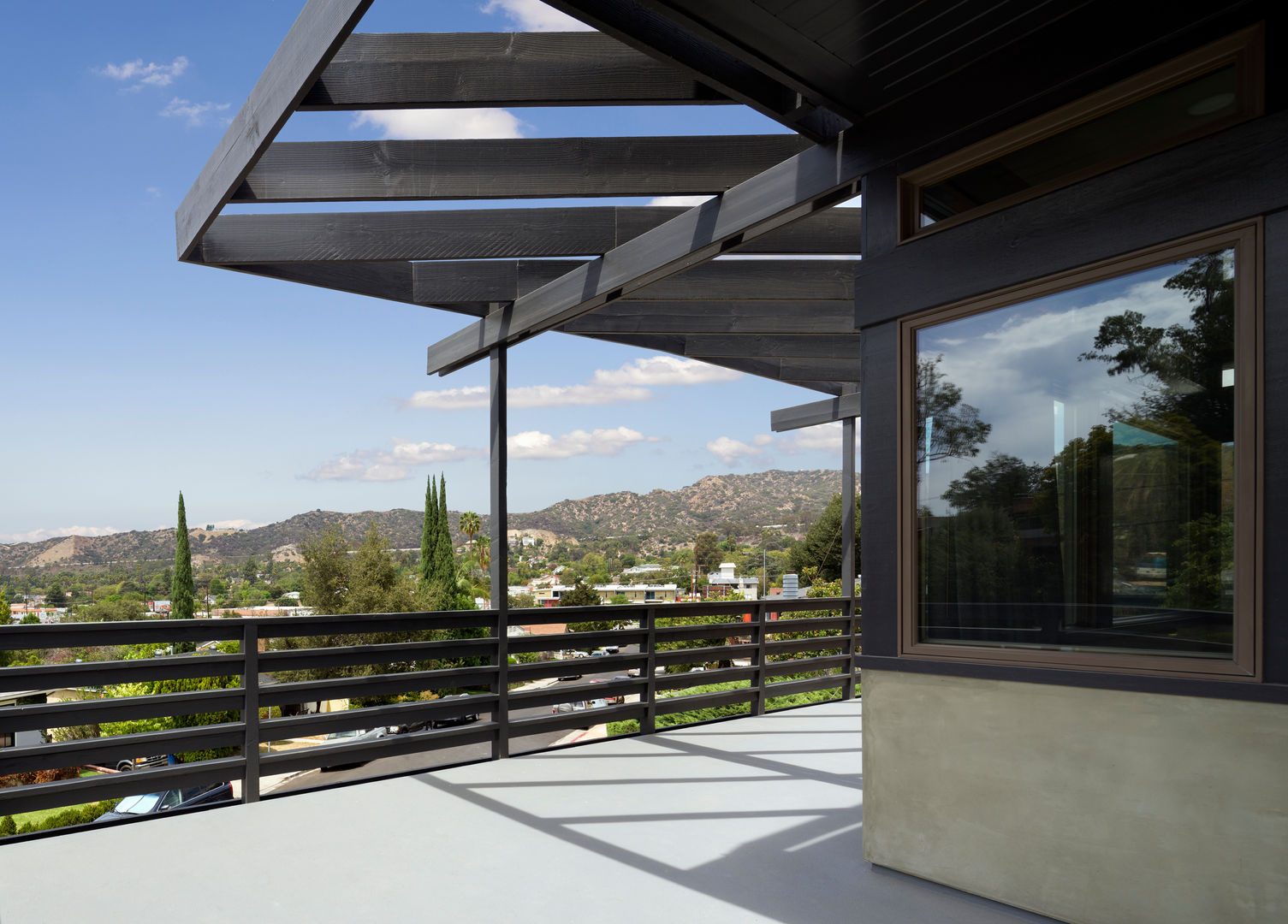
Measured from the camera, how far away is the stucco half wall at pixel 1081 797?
213cm

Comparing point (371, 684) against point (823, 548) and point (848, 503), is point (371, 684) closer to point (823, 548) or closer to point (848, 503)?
point (848, 503)

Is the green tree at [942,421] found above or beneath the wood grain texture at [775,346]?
beneath

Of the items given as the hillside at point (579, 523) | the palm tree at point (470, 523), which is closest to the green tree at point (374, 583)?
the hillside at point (579, 523)

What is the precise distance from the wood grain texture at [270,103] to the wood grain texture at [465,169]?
16 cm

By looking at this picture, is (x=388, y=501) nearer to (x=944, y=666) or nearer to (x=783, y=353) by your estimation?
(x=783, y=353)

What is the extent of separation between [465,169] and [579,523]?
46.2 metres

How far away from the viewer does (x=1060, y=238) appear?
262 cm

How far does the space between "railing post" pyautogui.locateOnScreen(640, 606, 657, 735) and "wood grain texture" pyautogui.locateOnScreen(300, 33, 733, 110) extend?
345 cm

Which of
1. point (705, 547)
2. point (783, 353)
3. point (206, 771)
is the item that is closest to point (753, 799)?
point (206, 771)

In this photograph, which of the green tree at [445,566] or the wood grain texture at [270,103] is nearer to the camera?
the wood grain texture at [270,103]

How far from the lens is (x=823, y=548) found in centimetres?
3272

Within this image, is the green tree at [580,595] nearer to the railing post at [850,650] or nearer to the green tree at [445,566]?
the green tree at [445,566]

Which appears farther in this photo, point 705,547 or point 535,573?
point 705,547

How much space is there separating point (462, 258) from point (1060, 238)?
9.79 ft
